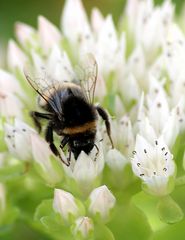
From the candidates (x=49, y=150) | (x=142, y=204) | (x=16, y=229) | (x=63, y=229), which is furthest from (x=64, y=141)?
(x=16, y=229)

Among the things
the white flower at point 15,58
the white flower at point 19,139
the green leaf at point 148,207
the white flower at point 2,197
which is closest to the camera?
the white flower at point 19,139

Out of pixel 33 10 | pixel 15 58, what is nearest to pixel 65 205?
pixel 15 58

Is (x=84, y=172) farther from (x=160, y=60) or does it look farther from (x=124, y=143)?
(x=160, y=60)

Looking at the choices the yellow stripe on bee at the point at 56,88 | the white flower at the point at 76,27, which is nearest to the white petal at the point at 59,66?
the white flower at the point at 76,27

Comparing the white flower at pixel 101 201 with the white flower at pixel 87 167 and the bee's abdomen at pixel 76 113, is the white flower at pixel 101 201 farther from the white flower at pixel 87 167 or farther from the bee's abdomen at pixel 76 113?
the bee's abdomen at pixel 76 113

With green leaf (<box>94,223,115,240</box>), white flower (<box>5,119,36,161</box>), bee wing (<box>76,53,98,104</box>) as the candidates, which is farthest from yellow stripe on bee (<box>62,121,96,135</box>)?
green leaf (<box>94,223,115,240</box>)

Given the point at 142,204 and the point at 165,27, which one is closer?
the point at 142,204

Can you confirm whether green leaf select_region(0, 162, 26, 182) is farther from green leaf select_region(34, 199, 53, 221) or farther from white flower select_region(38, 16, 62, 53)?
white flower select_region(38, 16, 62, 53)
